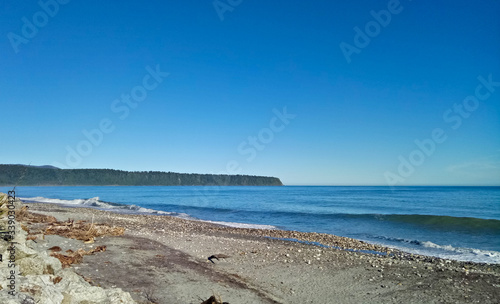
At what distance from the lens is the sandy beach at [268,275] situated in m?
7.65

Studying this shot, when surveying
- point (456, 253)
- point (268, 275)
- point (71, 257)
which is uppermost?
point (71, 257)

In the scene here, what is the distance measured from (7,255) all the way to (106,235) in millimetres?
8284

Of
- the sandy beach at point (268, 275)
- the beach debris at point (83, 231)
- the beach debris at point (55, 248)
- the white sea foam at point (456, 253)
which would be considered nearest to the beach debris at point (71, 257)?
the sandy beach at point (268, 275)

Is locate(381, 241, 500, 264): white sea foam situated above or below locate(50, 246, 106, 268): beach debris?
below

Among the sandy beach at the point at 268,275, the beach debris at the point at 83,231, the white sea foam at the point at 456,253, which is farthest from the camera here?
the white sea foam at the point at 456,253

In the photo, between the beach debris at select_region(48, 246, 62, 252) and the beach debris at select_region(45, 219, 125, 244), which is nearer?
the beach debris at select_region(48, 246, 62, 252)

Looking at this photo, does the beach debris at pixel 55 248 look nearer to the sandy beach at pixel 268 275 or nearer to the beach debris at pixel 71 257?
the sandy beach at pixel 268 275

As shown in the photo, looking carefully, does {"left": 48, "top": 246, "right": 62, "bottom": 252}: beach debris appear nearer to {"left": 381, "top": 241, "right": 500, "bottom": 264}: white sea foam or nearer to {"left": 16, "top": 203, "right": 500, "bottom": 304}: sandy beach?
{"left": 16, "top": 203, "right": 500, "bottom": 304}: sandy beach

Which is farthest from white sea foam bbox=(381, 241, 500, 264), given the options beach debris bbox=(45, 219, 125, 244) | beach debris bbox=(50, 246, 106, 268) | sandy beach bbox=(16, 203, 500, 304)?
beach debris bbox=(50, 246, 106, 268)

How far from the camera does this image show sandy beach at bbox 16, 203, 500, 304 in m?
7.65

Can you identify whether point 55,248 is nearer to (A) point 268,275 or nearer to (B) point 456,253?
(A) point 268,275

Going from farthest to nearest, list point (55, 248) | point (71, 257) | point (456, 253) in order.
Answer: point (456, 253) < point (55, 248) < point (71, 257)

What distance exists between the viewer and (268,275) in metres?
9.57

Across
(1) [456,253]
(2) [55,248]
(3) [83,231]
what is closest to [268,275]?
(2) [55,248]
